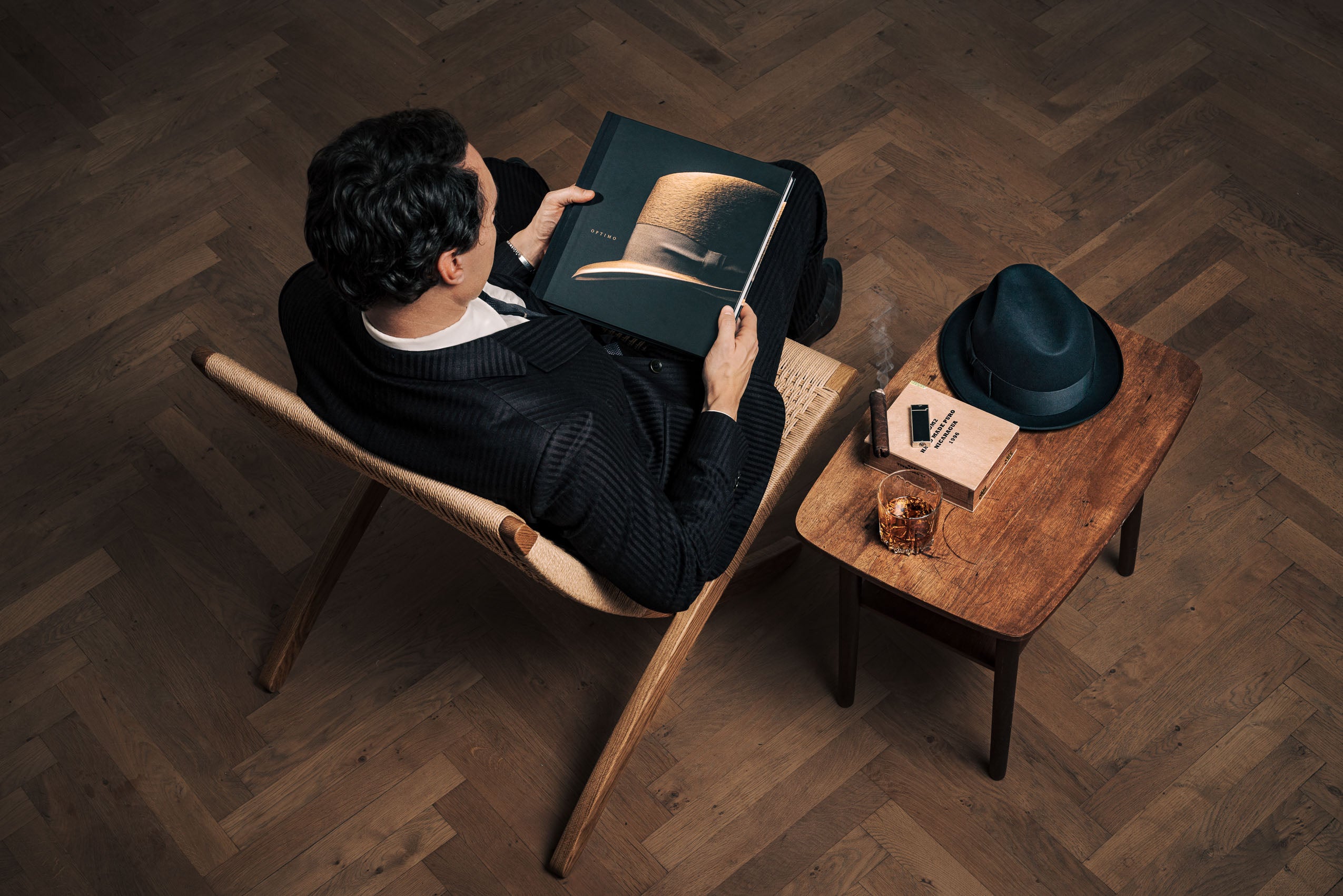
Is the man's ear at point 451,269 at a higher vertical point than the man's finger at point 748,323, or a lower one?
higher

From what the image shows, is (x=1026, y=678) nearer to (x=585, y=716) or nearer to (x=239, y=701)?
(x=585, y=716)

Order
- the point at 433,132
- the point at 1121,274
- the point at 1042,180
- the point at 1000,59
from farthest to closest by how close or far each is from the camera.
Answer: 1. the point at 1000,59
2. the point at 1042,180
3. the point at 1121,274
4. the point at 433,132

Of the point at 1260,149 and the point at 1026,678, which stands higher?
the point at 1260,149

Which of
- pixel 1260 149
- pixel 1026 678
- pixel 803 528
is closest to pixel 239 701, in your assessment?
pixel 803 528

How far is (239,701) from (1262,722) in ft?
6.39

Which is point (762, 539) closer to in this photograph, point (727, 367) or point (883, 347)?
point (883, 347)

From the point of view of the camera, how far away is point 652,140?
1.63 metres

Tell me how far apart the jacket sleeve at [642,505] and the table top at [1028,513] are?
164 millimetres

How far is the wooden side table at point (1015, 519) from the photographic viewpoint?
1.45 m

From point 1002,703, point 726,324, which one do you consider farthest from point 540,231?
point 1002,703

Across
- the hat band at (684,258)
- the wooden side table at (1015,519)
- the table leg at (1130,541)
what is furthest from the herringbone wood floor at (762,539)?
the hat band at (684,258)

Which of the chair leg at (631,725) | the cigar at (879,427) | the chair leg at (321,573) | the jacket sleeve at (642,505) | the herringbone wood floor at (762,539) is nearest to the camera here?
the jacket sleeve at (642,505)

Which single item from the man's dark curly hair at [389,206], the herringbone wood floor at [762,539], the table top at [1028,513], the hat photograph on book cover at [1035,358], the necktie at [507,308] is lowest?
the herringbone wood floor at [762,539]

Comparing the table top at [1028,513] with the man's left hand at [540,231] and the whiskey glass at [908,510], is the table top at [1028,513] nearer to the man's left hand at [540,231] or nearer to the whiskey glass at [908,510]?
the whiskey glass at [908,510]
